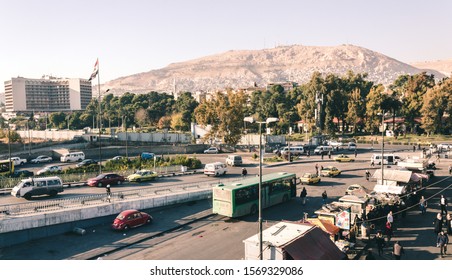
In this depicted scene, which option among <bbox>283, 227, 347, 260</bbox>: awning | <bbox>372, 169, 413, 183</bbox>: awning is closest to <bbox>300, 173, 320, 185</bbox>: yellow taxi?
<bbox>372, 169, 413, 183</bbox>: awning

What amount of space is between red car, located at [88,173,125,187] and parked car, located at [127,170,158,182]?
1038mm

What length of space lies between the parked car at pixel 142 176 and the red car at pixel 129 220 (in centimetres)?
1407

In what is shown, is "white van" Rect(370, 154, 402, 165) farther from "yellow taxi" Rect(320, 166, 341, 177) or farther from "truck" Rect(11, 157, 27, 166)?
"truck" Rect(11, 157, 27, 166)

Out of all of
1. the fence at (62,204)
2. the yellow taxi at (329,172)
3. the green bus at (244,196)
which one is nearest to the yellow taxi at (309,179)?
the yellow taxi at (329,172)

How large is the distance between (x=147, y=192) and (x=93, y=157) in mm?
39353

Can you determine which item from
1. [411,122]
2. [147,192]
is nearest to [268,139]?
[411,122]

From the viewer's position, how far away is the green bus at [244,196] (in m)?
26.5

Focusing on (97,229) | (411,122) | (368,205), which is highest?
(411,122)

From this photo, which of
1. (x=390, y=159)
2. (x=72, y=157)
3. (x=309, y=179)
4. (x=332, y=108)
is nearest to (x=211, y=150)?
(x=72, y=157)

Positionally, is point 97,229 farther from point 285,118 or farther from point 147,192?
point 285,118

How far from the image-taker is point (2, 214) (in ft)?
77.2

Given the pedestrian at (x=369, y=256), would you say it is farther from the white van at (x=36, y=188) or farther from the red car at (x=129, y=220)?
the white van at (x=36, y=188)

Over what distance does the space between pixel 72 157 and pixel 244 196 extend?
140 feet
